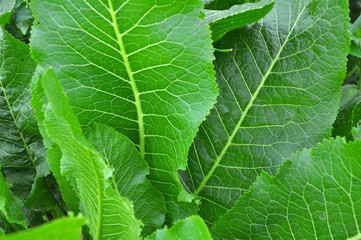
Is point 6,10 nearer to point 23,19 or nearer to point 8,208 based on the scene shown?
point 23,19

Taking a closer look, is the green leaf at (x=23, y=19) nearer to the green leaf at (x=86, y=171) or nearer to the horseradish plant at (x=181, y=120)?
the horseradish plant at (x=181, y=120)

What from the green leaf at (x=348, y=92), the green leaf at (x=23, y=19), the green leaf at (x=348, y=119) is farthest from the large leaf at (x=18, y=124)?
the green leaf at (x=348, y=92)

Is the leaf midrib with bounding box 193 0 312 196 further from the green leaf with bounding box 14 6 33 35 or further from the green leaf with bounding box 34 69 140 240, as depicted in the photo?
the green leaf with bounding box 14 6 33 35

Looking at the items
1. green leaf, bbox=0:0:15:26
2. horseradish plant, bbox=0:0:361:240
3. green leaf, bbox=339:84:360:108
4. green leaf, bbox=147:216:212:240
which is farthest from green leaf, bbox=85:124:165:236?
green leaf, bbox=339:84:360:108

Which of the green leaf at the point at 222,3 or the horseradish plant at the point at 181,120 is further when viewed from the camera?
the green leaf at the point at 222,3

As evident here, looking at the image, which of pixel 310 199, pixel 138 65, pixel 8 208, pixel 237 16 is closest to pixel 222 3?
pixel 237 16

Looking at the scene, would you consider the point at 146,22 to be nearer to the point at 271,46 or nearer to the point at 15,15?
the point at 271,46
